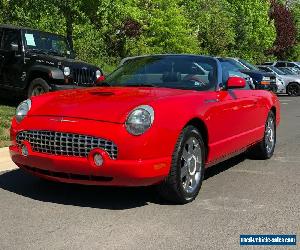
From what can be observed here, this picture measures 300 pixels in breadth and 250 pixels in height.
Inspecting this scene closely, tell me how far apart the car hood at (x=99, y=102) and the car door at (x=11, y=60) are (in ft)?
23.7

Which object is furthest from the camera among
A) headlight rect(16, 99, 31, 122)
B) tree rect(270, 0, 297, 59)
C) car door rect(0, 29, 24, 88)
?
tree rect(270, 0, 297, 59)

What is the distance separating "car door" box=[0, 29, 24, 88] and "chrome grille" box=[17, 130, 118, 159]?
7827mm

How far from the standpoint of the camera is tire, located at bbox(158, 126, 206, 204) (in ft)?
17.0

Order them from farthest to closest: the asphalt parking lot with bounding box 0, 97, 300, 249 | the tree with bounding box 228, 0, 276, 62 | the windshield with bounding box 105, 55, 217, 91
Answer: the tree with bounding box 228, 0, 276, 62
the windshield with bounding box 105, 55, 217, 91
the asphalt parking lot with bounding box 0, 97, 300, 249

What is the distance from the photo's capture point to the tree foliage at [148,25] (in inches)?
680

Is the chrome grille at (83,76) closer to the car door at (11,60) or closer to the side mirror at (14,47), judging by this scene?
the car door at (11,60)

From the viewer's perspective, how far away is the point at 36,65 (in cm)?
1251

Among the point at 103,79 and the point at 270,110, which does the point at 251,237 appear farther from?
the point at 270,110

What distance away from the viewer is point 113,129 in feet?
16.1

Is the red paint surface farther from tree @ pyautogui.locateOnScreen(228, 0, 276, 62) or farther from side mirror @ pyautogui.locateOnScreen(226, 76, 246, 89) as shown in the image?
tree @ pyautogui.locateOnScreen(228, 0, 276, 62)

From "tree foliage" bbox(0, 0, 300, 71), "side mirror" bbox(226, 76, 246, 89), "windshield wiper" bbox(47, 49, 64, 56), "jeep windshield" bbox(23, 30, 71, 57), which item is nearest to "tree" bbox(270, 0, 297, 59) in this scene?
"tree foliage" bbox(0, 0, 300, 71)

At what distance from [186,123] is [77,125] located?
1055 millimetres

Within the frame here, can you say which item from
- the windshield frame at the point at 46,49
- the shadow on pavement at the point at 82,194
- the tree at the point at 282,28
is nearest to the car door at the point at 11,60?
the windshield frame at the point at 46,49

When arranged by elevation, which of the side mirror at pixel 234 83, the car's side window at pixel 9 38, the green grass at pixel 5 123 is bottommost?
the green grass at pixel 5 123
